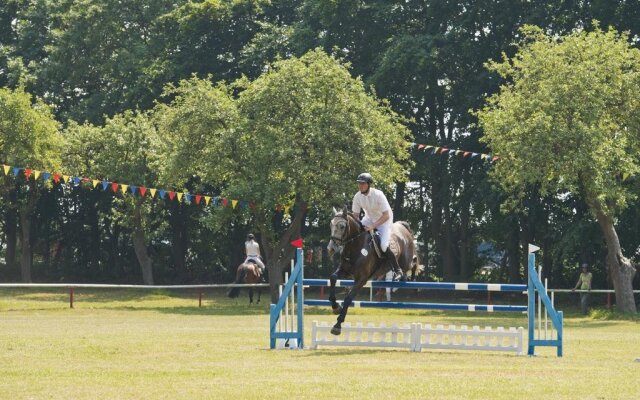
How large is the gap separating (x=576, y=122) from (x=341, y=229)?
1829 centimetres

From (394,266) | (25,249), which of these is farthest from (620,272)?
(25,249)

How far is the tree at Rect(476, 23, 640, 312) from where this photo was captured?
3531 centimetres

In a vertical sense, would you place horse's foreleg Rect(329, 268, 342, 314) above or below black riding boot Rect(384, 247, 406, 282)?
below

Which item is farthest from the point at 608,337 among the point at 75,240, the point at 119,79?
the point at 75,240

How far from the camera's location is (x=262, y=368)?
646 inches

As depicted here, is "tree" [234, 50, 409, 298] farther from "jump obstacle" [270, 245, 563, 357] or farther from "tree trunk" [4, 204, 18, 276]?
"tree trunk" [4, 204, 18, 276]

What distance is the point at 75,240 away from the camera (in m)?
63.5

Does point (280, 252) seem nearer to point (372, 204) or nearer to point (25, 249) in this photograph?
point (25, 249)

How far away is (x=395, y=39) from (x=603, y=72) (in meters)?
15.0

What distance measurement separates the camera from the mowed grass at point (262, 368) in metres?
13.8

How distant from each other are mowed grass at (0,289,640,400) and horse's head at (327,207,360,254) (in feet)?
5.47

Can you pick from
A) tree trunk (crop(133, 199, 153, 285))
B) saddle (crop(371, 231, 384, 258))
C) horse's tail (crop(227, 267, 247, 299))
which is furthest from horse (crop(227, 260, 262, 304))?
saddle (crop(371, 231, 384, 258))

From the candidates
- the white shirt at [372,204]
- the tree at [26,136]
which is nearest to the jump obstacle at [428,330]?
the white shirt at [372,204]

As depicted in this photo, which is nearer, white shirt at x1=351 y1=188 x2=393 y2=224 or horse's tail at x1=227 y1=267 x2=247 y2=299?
white shirt at x1=351 y1=188 x2=393 y2=224
